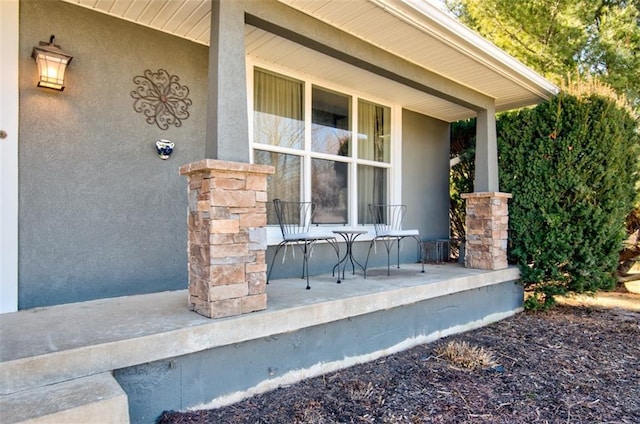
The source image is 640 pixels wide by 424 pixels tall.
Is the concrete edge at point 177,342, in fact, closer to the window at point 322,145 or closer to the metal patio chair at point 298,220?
the metal patio chair at point 298,220

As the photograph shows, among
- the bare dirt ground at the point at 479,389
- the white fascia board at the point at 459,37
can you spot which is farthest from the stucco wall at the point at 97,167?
Result: the white fascia board at the point at 459,37

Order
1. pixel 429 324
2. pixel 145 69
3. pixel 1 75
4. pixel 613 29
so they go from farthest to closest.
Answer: pixel 613 29, pixel 429 324, pixel 145 69, pixel 1 75

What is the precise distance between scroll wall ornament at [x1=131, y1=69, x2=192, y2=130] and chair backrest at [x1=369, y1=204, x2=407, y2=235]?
2.65 meters

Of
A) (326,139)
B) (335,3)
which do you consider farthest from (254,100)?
(335,3)

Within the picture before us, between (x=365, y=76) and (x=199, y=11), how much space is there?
193 cm

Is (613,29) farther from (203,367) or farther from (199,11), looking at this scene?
(203,367)

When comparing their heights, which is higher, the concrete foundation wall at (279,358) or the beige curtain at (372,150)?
the beige curtain at (372,150)

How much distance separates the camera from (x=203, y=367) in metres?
2.27

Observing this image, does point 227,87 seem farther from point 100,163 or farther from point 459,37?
point 459,37

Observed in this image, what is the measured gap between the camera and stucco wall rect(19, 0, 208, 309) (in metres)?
2.71

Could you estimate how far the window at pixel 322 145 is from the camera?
401 centimetres

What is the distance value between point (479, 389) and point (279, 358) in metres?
1.40

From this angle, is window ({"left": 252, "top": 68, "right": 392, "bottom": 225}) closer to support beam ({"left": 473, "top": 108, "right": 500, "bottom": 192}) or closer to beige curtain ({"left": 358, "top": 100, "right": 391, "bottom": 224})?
beige curtain ({"left": 358, "top": 100, "right": 391, "bottom": 224})

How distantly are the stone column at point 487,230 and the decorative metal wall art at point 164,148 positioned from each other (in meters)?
3.52
